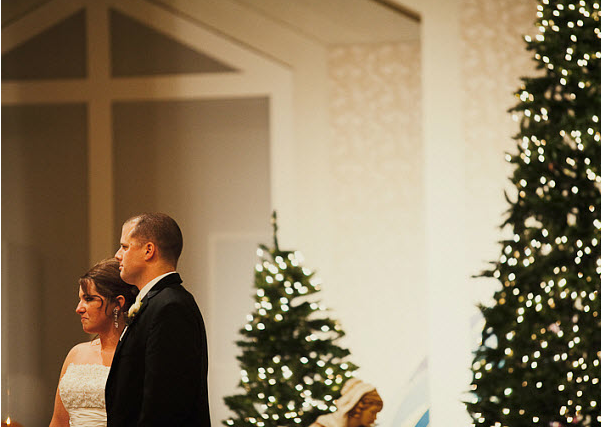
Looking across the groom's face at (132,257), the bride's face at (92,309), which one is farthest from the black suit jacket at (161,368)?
the bride's face at (92,309)

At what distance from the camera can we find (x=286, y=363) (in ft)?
16.5

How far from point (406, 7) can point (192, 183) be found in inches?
91.1

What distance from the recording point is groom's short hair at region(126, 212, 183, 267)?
2.77 metres

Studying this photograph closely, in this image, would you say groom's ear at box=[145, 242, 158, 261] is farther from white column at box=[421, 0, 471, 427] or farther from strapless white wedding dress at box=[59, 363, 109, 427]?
white column at box=[421, 0, 471, 427]

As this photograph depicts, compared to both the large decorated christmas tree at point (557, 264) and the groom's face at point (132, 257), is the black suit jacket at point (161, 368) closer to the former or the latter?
the groom's face at point (132, 257)

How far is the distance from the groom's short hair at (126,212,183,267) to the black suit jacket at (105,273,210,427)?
146 mm

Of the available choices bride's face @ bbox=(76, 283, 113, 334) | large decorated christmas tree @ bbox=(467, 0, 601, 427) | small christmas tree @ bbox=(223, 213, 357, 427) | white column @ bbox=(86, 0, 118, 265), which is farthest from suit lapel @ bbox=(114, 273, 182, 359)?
white column @ bbox=(86, 0, 118, 265)

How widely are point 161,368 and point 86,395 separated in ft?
3.10

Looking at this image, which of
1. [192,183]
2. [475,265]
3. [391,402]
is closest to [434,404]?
[391,402]

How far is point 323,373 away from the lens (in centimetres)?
504

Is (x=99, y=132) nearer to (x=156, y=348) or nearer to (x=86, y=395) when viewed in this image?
(x=86, y=395)

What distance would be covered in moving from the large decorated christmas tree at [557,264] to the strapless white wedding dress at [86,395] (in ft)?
5.91

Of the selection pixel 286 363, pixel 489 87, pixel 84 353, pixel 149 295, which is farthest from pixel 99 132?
pixel 149 295

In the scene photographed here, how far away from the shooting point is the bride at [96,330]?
3244mm
